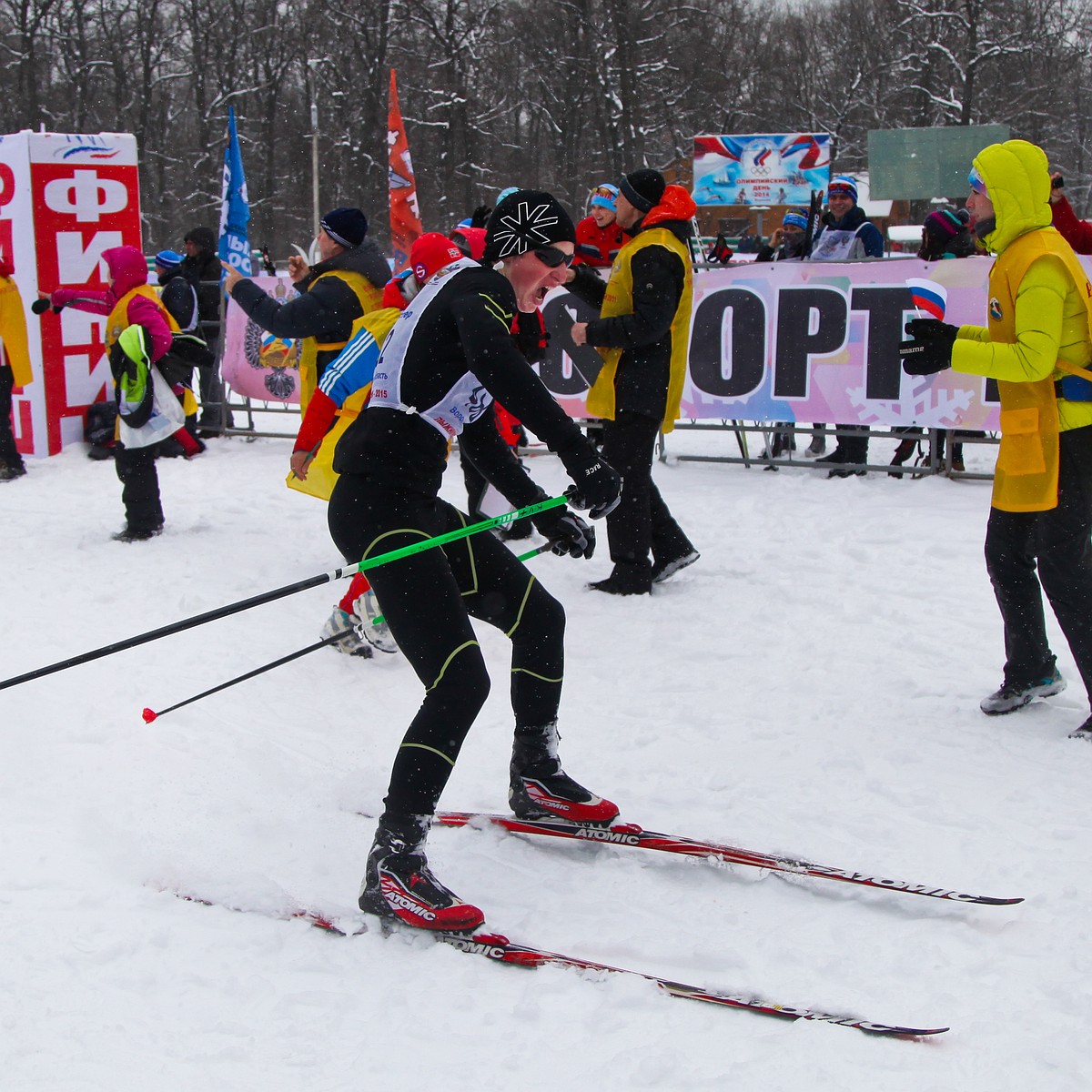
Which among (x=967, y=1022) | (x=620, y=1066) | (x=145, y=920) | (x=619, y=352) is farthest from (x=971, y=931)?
(x=619, y=352)

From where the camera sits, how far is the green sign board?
19.1 meters

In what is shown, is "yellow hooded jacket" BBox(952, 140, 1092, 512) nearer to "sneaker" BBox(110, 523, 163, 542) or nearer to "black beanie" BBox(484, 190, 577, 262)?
"black beanie" BBox(484, 190, 577, 262)

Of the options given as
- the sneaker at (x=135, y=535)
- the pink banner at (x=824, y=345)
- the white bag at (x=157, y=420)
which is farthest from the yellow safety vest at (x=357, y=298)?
the pink banner at (x=824, y=345)

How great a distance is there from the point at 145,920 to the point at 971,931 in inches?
87.8

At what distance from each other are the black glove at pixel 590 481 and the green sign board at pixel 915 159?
17.6 metres

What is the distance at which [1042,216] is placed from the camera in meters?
3.96

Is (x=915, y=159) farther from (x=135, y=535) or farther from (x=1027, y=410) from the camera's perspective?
(x=1027, y=410)

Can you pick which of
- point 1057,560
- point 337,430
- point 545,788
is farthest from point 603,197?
point 545,788

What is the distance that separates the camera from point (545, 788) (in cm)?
364

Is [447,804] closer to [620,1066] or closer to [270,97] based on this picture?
[620,1066]

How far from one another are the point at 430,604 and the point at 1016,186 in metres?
2.52

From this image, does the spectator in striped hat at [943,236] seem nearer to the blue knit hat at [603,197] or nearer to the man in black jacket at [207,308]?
the blue knit hat at [603,197]

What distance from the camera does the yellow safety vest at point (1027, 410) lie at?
3.93 m

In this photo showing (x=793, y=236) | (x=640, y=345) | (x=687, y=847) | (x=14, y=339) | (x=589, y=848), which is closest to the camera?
(x=687, y=847)
